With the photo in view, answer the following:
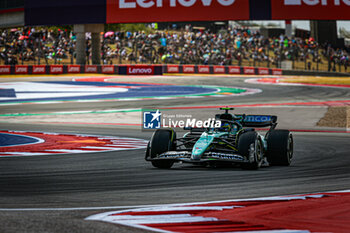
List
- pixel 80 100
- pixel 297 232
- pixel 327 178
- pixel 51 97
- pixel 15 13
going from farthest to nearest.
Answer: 1. pixel 15 13
2. pixel 51 97
3. pixel 80 100
4. pixel 327 178
5. pixel 297 232

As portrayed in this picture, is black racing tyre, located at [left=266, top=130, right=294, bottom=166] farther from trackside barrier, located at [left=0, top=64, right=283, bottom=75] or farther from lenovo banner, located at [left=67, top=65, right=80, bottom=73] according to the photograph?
lenovo banner, located at [left=67, top=65, right=80, bottom=73]

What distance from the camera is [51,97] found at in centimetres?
3209

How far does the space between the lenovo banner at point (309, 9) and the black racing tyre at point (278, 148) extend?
39.7 metres

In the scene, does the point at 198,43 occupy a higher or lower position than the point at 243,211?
higher

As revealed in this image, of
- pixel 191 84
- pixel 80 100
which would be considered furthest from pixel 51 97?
pixel 191 84

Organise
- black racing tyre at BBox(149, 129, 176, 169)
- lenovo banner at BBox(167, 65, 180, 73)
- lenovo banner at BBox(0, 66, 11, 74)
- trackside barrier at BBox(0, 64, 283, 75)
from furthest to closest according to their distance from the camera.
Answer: lenovo banner at BBox(167, 65, 180, 73)
trackside barrier at BBox(0, 64, 283, 75)
lenovo banner at BBox(0, 66, 11, 74)
black racing tyre at BBox(149, 129, 176, 169)

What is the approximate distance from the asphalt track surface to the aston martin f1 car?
0.22 m

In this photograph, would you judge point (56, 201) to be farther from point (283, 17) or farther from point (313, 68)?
point (313, 68)

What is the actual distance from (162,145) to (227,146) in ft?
3.72

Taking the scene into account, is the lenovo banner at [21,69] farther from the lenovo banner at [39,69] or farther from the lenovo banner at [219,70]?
the lenovo banner at [219,70]

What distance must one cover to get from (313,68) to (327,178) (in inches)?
1956

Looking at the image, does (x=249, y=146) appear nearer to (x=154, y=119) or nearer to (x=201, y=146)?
(x=201, y=146)

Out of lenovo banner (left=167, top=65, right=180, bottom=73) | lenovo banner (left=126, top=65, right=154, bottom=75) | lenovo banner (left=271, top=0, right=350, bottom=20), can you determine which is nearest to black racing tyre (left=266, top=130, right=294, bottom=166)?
lenovo banner (left=271, top=0, right=350, bottom=20)

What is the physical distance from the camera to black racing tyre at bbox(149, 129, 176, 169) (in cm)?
1036
